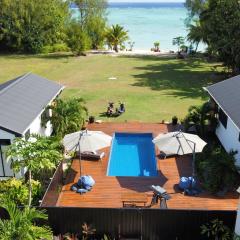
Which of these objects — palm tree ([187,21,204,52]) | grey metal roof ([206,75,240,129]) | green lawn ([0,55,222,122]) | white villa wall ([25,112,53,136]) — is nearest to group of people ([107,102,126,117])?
green lawn ([0,55,222,122])

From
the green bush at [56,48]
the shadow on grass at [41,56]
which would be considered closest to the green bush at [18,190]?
the shadow on grass at [41,56]

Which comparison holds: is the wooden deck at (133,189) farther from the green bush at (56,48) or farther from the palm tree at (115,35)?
the palm tree at (115,35)

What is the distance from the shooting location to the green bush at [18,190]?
580 inches

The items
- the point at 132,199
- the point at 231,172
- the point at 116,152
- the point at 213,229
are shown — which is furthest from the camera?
the point at 116,152

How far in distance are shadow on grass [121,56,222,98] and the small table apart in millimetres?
19872

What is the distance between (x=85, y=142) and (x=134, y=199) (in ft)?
12.4

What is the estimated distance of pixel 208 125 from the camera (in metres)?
23.2

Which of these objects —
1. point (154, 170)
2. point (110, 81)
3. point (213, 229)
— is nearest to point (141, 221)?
point (213, 229)

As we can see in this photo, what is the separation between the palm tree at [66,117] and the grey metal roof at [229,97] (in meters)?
8.69

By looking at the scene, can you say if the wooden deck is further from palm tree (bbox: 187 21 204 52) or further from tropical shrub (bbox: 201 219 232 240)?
palm tree (bbox: 187 21 204 52)

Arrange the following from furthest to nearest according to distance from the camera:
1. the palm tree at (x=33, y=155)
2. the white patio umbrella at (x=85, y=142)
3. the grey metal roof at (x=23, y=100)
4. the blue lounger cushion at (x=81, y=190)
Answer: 1. the grey metal roof at (x=23, y=100)
2. the white patio umbrella at (x=85, y=142)
3. the blue lounger cushion at (x=81, y=190)
4. the palm tree at (x=33, y=155)

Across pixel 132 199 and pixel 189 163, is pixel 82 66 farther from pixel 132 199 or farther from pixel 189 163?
pixel 132 199

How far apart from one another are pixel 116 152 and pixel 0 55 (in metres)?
44.2

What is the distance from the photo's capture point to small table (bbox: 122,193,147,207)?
49.6ft
